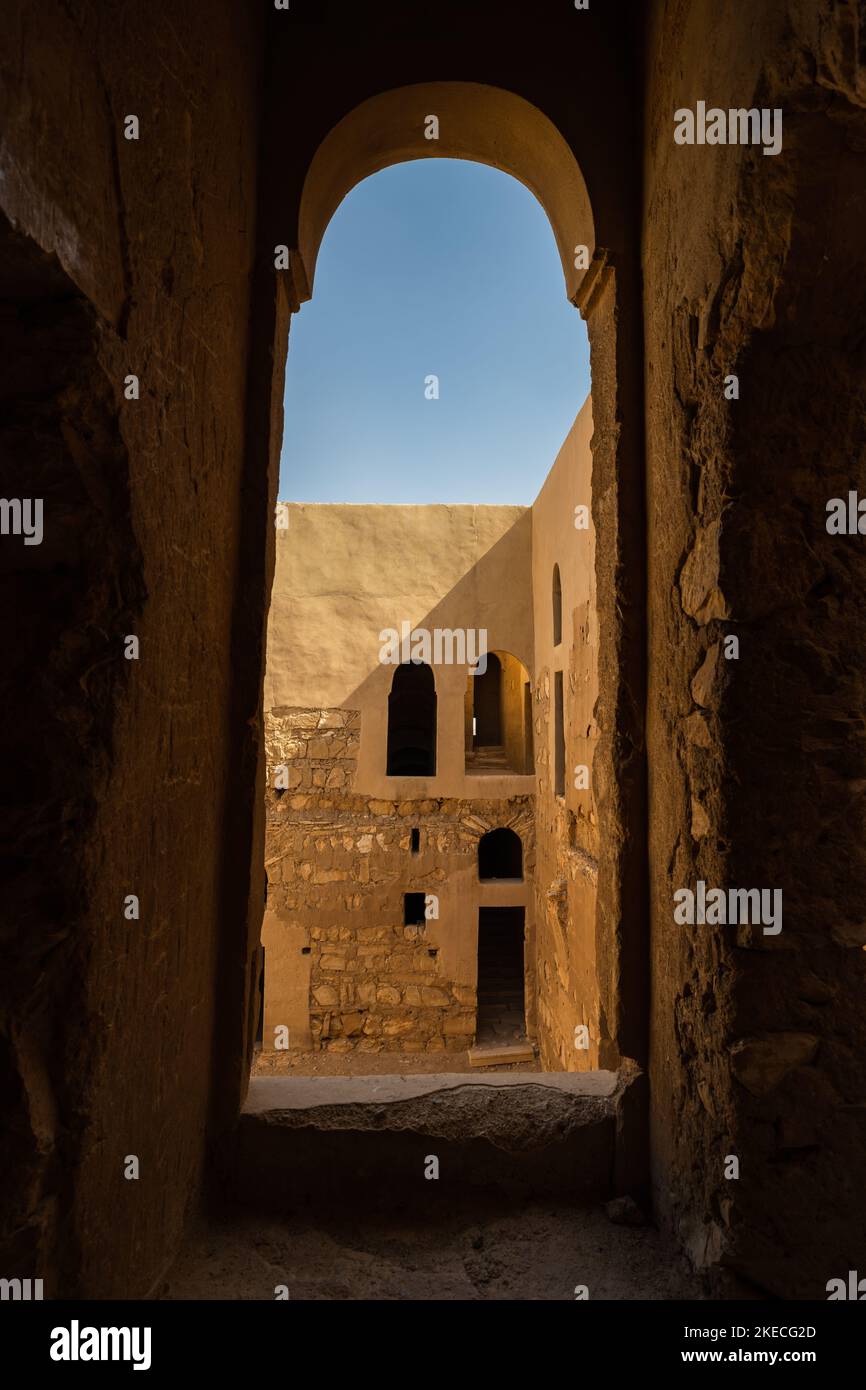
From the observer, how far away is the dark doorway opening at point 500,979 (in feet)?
28.4

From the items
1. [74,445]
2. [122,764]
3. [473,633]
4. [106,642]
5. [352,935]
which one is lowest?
[352,935]

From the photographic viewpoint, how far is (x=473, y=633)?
9.52 metres

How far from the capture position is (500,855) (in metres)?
13.1

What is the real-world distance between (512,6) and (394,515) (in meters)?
6.82

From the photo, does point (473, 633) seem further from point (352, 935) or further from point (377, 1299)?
point (377, 1299)

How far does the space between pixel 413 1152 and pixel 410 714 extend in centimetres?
1165

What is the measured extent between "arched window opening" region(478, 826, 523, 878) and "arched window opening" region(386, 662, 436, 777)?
66.5 inches

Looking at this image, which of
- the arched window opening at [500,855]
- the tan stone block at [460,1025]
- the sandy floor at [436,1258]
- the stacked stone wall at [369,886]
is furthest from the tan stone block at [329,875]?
the sandy floor at [436,1258]

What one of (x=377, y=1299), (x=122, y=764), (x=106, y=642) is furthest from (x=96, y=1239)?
(x=106, y=642)

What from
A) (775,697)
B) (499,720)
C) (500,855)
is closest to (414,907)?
(500,855)

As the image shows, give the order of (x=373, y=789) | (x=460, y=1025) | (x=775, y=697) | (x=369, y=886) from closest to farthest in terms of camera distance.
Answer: (x=775, y=697) < (x=460, y=1025) < (x=369, y=886) < (x=373, y=789)

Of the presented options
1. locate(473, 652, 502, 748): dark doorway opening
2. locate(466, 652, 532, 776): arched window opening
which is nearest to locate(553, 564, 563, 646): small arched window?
locate(466, 652, 532, 776): arched window opening

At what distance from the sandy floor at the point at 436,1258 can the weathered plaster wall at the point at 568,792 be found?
2.79 metres

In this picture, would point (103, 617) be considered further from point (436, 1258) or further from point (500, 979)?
point (500, 979)
